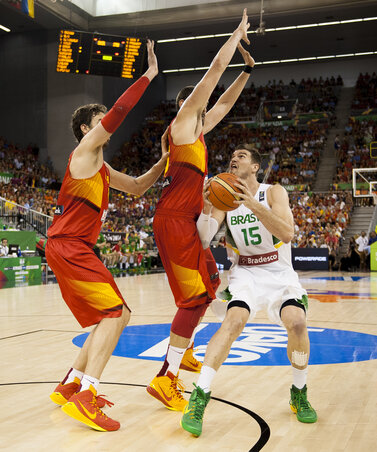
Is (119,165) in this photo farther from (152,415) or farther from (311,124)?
(152,415)

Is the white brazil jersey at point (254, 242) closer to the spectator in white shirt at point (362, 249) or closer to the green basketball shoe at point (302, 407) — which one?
the green basketball shoe at point (302, 407)

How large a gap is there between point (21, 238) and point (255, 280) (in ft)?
38.5

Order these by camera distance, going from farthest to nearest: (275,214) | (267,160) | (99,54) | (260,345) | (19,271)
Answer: (267,160) < (99,54) < (19,271) < (260,345) < (275,214)

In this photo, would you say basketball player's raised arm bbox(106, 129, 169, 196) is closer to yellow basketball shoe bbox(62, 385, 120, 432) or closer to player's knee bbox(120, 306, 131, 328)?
player's knee bbox(120, 306, 131, 328)

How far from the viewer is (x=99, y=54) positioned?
59.6ft

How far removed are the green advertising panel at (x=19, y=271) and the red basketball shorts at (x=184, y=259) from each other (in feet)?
32.8

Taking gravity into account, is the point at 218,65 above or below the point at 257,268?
above

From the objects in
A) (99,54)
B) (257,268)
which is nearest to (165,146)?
(257,268)

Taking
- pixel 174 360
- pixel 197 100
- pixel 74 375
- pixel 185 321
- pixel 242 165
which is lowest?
pixel 74 375

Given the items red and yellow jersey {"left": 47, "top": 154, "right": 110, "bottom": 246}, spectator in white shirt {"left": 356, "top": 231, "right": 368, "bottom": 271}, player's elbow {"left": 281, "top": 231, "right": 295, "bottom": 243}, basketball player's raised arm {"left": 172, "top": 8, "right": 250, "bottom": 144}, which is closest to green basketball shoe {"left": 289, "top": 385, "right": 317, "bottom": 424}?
player's elbow {"left": 281, "top": 231, "right": 295, "bottom": 243}

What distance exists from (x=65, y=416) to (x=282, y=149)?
2772cm

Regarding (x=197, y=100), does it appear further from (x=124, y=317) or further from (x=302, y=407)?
(x=302, y=407)

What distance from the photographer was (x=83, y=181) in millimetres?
3461

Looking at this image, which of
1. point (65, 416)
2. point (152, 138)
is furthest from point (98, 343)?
point (152, 138)
